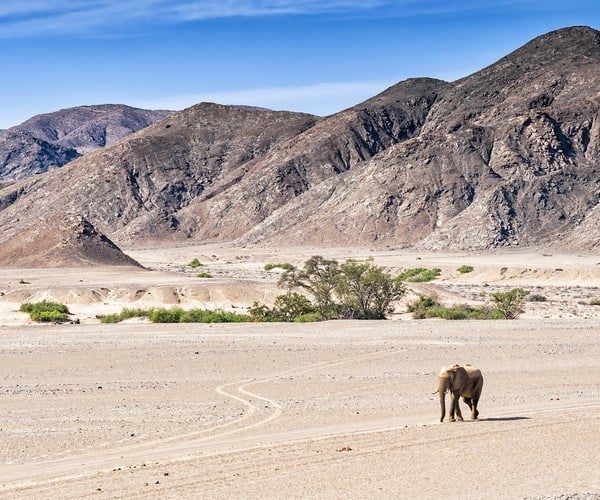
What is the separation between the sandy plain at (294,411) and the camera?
11383mm

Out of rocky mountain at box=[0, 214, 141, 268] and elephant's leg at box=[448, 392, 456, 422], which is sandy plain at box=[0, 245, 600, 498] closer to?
elephant's leg at box=[448, 392, 456, 422]

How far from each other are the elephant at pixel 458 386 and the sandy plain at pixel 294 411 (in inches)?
11.3

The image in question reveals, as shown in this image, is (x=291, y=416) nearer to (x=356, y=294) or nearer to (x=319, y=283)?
(x=356, y=294)

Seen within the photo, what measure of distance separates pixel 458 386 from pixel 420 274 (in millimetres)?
48815

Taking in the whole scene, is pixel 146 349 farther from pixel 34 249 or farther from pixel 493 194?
pixel 493 194

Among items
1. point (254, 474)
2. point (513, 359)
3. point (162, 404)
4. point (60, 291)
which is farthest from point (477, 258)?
point (254, 474)

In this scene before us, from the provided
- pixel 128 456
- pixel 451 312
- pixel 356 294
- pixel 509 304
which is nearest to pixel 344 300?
pixel 356 294

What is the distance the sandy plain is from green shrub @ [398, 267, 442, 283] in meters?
28.1

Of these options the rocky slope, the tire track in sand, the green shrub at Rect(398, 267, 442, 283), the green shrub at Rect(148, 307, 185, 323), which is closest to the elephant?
the tire track in sand

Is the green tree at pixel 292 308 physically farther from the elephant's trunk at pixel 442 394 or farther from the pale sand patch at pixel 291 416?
the elephant's trunk at pixel 442 394

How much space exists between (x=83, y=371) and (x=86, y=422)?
6.44 metres

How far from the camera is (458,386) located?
15031mm

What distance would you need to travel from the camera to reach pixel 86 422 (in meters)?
15.8

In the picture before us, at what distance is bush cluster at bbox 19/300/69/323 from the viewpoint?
36.0 m
